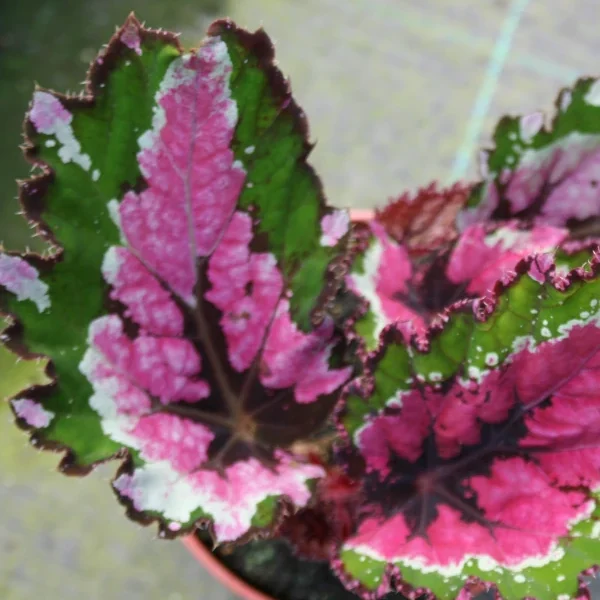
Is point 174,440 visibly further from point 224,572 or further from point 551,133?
point 551,133

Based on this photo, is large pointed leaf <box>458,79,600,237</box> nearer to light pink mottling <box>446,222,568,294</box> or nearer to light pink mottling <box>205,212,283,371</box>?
light pink mottling <box>446,222,568,294</box>


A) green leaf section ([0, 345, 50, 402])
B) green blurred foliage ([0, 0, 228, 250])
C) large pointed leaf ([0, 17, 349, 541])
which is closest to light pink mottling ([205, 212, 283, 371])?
large pointed leaf ([0, 17, 349, 541])

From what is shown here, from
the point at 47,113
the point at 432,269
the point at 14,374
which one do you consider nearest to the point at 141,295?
the point at 47,113

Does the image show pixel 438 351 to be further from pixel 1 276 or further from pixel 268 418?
pixel 1 276

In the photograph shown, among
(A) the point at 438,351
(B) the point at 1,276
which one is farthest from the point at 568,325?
(B) the point at 1,276

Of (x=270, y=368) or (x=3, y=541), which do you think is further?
(x=3, y=541)

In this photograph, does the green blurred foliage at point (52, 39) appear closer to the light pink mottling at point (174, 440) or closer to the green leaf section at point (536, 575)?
the light pink mottling at point (174, 440)

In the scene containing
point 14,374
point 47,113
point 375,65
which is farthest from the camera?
point 375,65
